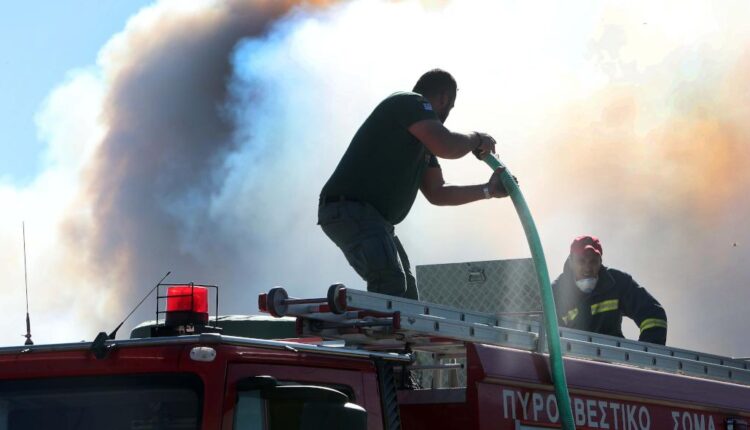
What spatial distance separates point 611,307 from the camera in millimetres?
7504

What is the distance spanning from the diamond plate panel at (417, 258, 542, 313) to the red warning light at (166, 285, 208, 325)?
10.3ft

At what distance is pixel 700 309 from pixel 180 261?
8413mm

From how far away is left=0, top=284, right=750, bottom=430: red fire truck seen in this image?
13.4ft

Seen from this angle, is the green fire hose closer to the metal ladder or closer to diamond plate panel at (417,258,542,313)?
the metal ladder

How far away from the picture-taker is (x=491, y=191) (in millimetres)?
5707

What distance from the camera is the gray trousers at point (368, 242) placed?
546 cm

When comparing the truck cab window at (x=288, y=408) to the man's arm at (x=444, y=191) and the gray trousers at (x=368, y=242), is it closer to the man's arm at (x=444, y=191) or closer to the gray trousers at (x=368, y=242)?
the gray trousers at (x=368, y=242)

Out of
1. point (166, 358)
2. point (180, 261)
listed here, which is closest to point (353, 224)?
point (166, 358)

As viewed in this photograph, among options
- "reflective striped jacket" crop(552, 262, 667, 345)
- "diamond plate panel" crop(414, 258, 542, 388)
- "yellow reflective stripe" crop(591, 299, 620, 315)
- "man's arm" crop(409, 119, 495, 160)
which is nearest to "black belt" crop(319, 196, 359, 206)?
"man's arm" crop(409, 119, 495, 160)

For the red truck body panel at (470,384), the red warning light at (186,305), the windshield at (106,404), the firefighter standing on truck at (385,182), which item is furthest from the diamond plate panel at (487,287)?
the windshield at (106,404)

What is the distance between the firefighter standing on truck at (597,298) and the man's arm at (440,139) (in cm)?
219

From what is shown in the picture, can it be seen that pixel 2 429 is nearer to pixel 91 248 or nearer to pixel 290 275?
pixel 290 275

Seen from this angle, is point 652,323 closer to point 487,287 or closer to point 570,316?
point 570,316

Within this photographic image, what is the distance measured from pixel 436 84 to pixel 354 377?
76.5 inches
